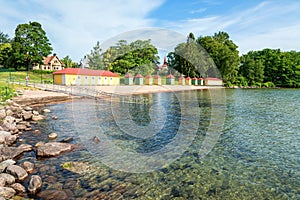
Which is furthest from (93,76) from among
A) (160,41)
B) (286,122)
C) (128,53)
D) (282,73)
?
(282,73)

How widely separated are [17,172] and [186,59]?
69.8 meters

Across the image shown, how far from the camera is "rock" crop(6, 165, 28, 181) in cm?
659

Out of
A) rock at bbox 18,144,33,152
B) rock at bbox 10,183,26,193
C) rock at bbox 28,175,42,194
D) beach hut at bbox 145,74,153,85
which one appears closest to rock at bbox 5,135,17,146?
rock at bbox 18,144,33,152

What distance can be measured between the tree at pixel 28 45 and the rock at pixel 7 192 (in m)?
58.7

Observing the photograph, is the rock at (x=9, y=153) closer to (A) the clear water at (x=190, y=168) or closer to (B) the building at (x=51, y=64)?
(A) the clear water at (x=190, y=168)

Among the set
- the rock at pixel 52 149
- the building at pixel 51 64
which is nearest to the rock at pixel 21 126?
the rock at pixel 52 149

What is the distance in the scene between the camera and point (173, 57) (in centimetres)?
8031

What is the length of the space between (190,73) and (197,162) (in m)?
71.7

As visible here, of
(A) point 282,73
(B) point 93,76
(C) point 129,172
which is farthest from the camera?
(A) point 282,73

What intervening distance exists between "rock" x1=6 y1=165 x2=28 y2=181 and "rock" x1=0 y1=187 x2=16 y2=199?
2.94 ft

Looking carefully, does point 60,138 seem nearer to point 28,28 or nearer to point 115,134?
point 115,134

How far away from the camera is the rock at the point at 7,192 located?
5496 millimetres

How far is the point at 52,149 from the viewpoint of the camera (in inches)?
356

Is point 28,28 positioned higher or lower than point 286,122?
higher
